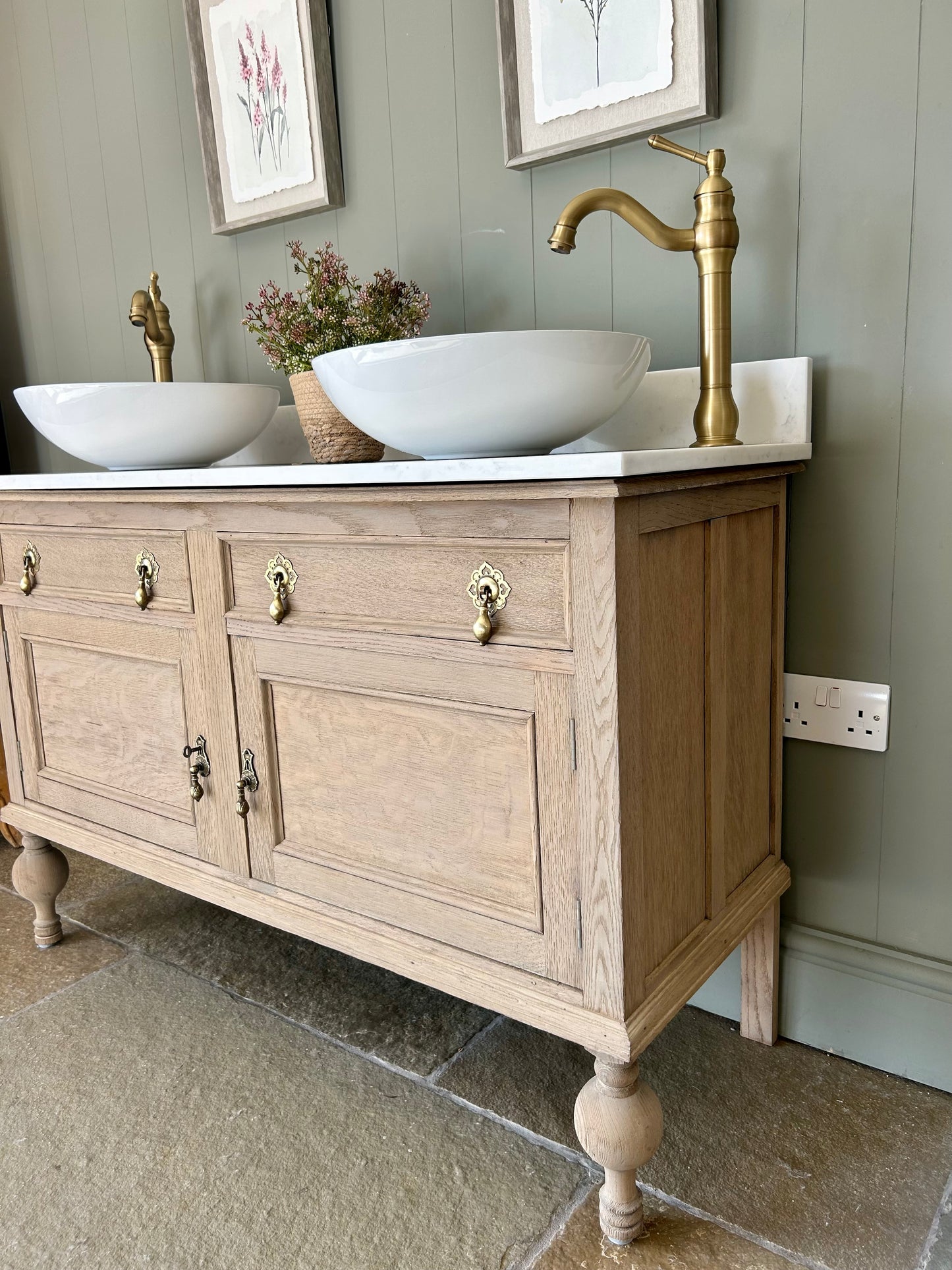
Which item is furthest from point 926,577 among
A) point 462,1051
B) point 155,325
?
point 155,325

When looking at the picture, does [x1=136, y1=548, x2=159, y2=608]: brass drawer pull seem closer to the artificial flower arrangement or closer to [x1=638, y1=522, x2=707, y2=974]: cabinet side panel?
the artificial flower arrangement

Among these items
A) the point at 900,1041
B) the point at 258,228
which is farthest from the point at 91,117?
the point at 900,1041

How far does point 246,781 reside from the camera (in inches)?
48.2

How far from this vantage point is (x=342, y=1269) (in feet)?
3.21

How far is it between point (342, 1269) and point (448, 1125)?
23 centimetres

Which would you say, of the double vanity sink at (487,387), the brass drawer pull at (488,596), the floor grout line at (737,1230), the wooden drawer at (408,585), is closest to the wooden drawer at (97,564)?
the wooden drawer at (408,585)

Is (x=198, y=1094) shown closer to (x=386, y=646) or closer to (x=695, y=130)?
(x=386, y=646)

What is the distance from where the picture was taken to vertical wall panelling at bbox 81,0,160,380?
1844 millimetres

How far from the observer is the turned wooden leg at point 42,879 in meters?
1.61

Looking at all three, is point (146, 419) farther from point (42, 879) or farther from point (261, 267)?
point (42, 879)

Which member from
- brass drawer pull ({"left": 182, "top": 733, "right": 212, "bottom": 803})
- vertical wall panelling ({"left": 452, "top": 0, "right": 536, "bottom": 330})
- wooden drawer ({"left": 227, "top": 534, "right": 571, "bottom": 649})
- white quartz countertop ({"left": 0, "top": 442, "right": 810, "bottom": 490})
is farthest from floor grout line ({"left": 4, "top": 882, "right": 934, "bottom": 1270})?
vertical wall panelling ({"left": 452, "top": 0, "right": 536, "bottom": 330})

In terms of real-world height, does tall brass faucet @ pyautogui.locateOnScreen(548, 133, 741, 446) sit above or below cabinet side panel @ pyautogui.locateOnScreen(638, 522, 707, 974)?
above

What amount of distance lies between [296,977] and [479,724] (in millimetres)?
746

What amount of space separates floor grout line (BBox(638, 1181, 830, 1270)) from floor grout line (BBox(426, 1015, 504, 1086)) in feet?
1.00
